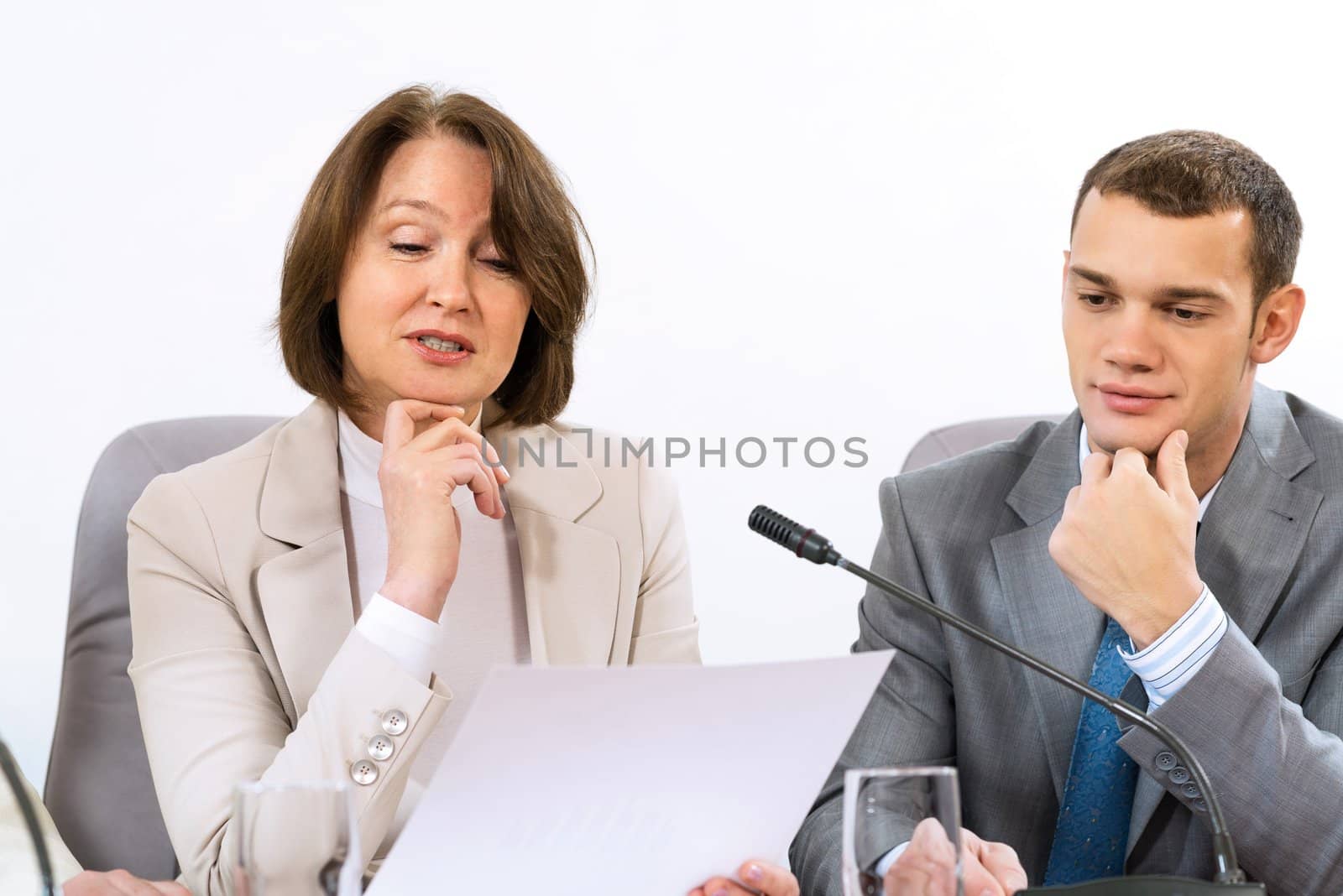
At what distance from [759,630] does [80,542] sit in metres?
1.14

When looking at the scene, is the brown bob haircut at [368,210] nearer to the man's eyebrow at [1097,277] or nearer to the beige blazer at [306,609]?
the beige blazer at [306,609]

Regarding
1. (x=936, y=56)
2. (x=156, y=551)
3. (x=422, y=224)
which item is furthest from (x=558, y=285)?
(x=936, y=56)

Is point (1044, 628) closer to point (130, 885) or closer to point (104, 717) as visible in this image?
point (130, 885)

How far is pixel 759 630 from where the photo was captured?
2.41 m

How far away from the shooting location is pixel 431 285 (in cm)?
151

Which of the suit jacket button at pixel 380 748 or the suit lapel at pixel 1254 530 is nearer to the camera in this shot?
the suit jacket button at pixel 380 748

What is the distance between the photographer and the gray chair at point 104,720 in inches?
65.4

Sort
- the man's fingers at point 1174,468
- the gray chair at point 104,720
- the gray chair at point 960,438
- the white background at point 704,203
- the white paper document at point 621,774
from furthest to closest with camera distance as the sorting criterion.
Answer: the white background at point 704,203
the gray chair at point 960,438
the gray chair at point 104,720
the man's fingers at point 1174,468
the white paper document at point 621,774

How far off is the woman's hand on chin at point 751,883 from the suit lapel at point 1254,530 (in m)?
0.59

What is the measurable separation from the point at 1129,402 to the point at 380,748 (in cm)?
86

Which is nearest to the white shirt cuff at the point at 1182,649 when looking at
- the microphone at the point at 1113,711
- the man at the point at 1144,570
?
the man at the point at 1144,570

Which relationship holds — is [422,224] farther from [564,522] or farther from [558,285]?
[564,522]

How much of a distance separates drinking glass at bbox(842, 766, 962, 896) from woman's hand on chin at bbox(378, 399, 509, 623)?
0.58 m

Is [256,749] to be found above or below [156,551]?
below
